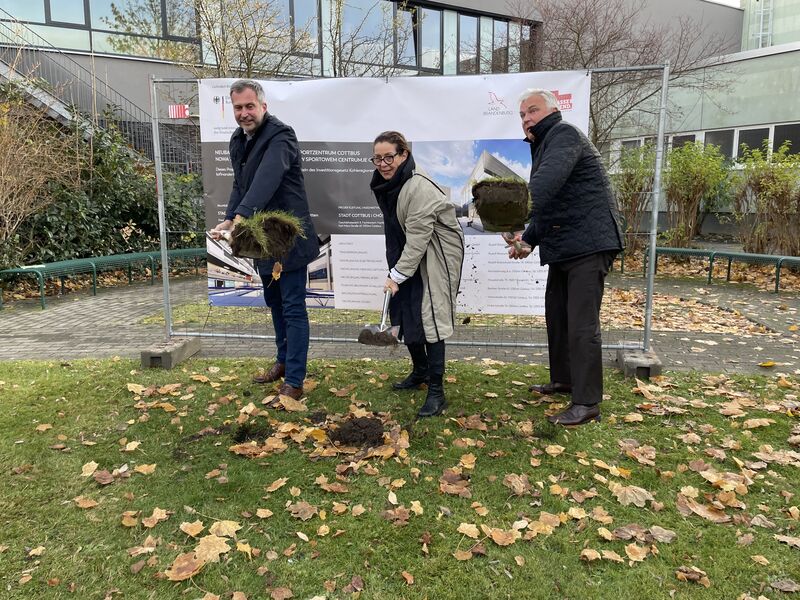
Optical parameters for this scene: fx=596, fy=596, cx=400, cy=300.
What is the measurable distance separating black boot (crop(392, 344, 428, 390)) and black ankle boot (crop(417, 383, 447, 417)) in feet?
1.65

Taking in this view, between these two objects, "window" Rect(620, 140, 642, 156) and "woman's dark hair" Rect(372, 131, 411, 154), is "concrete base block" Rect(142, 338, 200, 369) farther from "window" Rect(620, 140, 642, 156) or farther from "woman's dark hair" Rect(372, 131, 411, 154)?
"window" Rect(620, 140, 642, 156)

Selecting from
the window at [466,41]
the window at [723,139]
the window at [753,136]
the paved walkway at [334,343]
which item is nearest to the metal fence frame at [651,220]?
the paved walkway at [334,343]

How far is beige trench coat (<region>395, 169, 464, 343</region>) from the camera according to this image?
12.6 feet

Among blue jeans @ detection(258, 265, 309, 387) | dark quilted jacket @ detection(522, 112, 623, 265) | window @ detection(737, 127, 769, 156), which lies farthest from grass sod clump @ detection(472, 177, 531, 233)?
→ window @ detection(737, 127, 769, 156)

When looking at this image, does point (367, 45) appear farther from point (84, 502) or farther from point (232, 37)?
point (84, 502)

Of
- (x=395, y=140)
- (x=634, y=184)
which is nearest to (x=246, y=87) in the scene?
(x=395, y=140)

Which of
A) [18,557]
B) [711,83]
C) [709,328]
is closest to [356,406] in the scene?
[18,557]

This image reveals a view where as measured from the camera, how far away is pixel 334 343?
21.0 ft

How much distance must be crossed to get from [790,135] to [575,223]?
16308 mm

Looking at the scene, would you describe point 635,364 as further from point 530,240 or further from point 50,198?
point 50,198

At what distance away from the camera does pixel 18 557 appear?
2.64 metres

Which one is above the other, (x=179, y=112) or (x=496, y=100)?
(x=179, y=112)

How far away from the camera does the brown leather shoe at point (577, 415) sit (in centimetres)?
397

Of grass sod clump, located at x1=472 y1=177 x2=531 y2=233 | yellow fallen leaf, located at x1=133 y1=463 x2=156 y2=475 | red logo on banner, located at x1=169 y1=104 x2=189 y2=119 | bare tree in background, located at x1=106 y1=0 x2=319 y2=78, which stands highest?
bare tree in background, located at x1=106 y1=0 x2=319 y2=78
